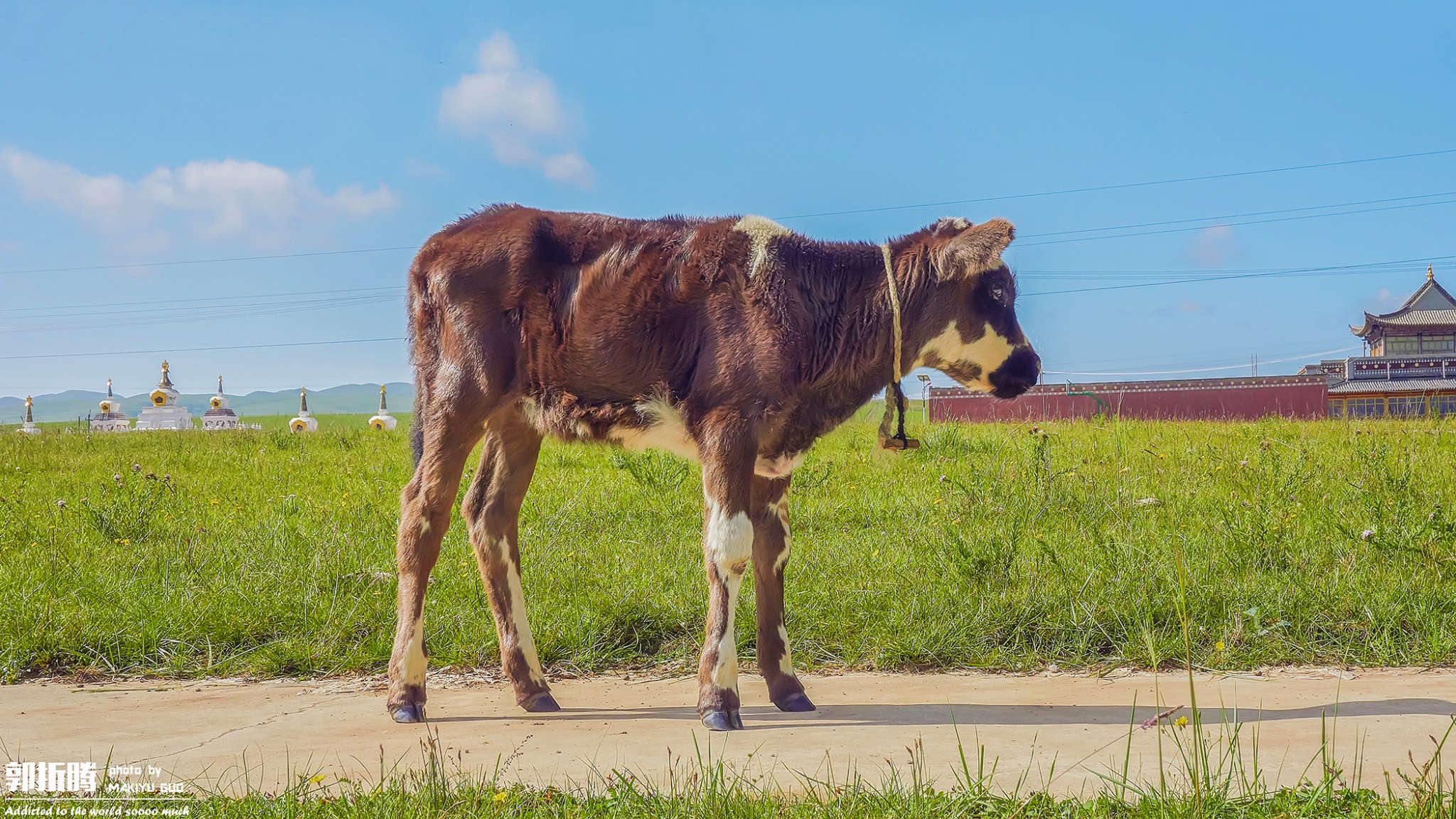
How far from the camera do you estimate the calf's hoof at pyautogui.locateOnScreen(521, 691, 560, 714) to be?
16.2 feet

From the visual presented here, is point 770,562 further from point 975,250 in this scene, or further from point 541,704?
point 975,250

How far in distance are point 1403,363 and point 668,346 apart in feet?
188

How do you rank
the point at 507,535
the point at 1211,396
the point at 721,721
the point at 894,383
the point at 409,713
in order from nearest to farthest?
the point at 721,721 → the point at 409,713 → the point at 894,383 → the point at 507,535 → the point at 1211,396

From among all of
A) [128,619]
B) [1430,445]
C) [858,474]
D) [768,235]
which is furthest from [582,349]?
[1430,445]

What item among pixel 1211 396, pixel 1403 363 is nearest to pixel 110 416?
pixel 1211 396

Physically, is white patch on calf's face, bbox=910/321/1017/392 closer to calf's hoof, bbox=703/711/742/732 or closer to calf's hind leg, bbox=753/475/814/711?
calf's hind leg, bbox=753/475/814/711

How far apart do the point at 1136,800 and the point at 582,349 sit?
9.46 feet

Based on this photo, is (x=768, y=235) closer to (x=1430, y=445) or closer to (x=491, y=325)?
(x=491, y=325)

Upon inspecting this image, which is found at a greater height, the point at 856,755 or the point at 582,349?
the point at 582,349

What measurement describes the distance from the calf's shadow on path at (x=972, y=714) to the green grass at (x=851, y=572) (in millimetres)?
727

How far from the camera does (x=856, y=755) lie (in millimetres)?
3955

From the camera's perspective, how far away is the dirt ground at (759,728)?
12.5 feet

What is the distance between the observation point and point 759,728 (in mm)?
4469

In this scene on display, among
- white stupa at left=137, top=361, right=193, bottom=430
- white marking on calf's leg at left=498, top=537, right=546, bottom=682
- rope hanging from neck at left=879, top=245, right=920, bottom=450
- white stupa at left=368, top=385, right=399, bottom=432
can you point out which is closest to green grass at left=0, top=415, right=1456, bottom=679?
rope hanging from neck at left=879, top=245, right=920, bottom=450
